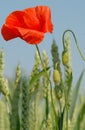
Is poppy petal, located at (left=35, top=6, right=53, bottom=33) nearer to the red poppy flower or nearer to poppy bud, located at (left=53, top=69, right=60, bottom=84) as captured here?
the red poppy flower

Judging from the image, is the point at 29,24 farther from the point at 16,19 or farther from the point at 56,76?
the point at 56,76

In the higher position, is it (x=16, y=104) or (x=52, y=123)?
(x=16, y=104)

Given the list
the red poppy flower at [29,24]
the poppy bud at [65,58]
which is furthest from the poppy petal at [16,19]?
the poppy bud at [65,58]

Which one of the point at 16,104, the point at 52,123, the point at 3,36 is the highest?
the point at 3,36

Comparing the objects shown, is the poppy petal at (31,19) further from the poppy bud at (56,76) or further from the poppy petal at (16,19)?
the poppy bud at (56,76)

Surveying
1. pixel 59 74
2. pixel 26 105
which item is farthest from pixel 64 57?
pixel 26 105

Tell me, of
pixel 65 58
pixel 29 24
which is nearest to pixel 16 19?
pixel 29 24

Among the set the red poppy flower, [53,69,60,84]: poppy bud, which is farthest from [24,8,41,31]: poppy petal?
[53,69,60,84]: poppy bud

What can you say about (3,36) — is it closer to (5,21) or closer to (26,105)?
(5,21)
